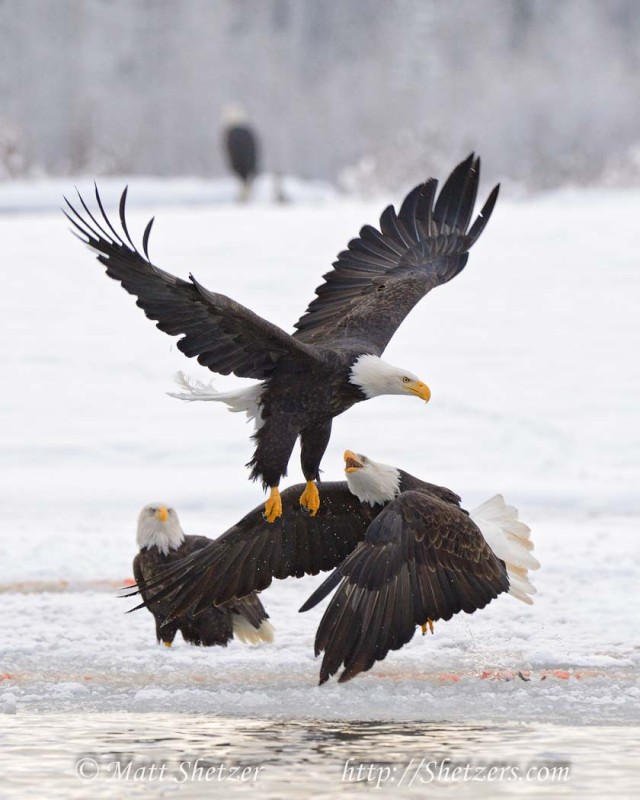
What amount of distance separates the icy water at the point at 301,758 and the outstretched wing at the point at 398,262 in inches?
62.7

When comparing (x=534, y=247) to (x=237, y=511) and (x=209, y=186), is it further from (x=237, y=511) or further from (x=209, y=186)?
(x=209, y=186)

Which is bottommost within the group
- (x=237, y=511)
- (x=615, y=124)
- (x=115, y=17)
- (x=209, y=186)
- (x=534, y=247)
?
(x=237, y=511)

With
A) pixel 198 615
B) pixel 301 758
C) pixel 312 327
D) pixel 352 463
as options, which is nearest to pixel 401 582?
pixel 301 758

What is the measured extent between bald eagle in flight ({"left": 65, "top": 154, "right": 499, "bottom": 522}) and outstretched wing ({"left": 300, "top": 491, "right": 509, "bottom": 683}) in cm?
67

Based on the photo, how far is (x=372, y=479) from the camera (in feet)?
16.8


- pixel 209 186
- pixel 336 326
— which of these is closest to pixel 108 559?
pixel 336 326

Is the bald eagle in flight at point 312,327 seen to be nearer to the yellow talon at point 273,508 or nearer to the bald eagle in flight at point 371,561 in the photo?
the yellow talon at point 273,508

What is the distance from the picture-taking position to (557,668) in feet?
17.2

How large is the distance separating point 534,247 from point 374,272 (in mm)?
8698

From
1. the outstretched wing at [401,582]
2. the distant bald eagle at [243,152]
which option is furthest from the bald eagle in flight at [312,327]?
the distant bald eagle at [243,152]

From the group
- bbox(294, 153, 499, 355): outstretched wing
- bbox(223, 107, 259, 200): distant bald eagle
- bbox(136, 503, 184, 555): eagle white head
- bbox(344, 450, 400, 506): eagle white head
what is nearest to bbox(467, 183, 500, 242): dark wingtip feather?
bbox(294, 153, 499, 355): outstretched wing

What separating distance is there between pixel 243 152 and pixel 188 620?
16.5 m

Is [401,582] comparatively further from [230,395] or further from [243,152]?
[243,152]

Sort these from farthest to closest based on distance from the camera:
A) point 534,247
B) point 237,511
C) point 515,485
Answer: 1. point 534,247
2. point 515,485
3. point 237,511
